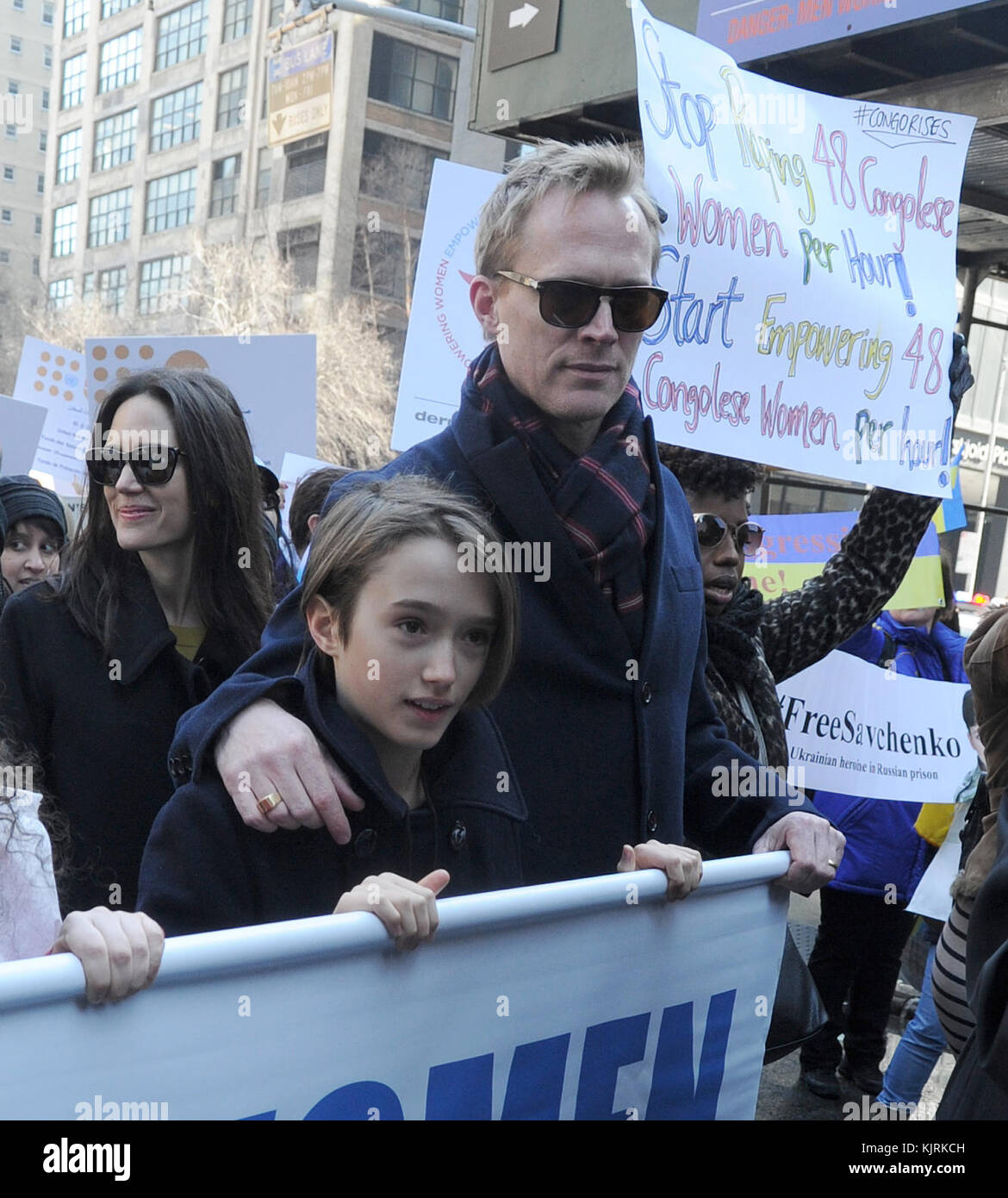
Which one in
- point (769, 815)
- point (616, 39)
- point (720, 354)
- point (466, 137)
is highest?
point (466, 137)

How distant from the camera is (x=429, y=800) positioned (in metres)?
1.95

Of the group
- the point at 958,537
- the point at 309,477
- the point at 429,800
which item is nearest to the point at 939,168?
the point at 309,477

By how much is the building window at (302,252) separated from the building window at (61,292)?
1707 cm

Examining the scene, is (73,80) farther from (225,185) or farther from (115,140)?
(225,185)

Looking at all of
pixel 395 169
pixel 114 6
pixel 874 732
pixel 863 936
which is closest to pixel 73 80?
pixel 114 6

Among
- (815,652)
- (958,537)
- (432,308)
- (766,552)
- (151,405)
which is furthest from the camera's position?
(958,537)

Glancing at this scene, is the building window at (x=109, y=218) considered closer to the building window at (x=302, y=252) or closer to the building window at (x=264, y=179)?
the building window at (x=264, y=179)

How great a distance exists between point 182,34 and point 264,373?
187ft

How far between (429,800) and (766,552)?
3420mm

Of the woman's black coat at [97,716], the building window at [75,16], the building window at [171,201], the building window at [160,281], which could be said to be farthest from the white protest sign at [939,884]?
the building window at [75,16]

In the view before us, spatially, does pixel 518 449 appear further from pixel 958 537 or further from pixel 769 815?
pixel 958 537

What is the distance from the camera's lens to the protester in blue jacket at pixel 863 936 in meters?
4.88

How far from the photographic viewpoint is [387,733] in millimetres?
1883

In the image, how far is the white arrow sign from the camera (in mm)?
7164
